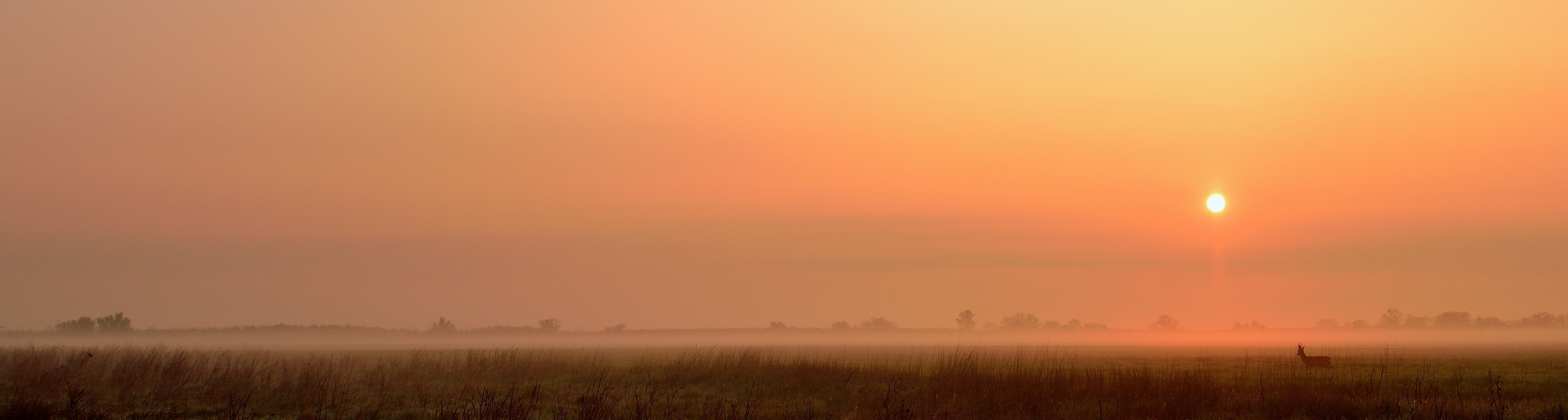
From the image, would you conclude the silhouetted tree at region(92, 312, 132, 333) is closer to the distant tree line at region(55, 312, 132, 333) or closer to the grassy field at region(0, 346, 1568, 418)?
the distant tree line at region(55, 312, 132, 333)

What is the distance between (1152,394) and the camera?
20562 mm

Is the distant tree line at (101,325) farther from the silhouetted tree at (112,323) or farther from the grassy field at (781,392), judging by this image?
the grassy field at (781,392)

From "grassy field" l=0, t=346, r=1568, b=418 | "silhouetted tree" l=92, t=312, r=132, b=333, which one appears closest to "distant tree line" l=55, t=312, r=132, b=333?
"silhouetted tree" l=92, t=312, r=132, b=333

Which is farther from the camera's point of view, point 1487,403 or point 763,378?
point 763,378

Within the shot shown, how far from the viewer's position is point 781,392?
77.4 feet

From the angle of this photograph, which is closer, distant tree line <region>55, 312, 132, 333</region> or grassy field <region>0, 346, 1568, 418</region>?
grassy field <region>0, 346, 1568, 418</region>

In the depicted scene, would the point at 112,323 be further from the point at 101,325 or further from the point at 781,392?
the point at 781,392

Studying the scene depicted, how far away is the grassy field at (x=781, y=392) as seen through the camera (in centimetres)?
1772

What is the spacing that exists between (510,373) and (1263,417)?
23273 mm

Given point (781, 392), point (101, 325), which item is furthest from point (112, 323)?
point (781, 392)

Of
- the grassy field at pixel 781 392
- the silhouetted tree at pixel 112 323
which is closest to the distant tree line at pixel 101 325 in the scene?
the silhouetted tree at pixel 112 323

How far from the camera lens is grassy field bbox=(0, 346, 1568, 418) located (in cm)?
1772

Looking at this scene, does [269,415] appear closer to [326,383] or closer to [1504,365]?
[326,383]

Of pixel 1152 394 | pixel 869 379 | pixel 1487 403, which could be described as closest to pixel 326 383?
pixel 869 379
